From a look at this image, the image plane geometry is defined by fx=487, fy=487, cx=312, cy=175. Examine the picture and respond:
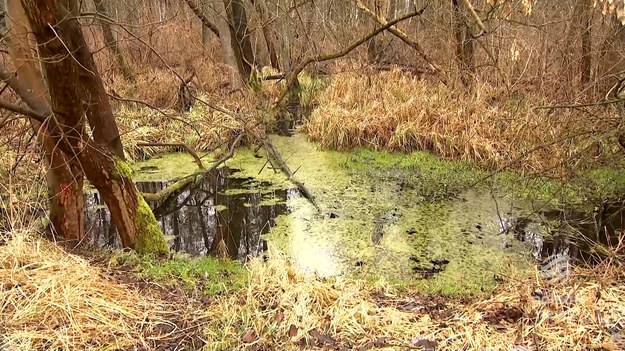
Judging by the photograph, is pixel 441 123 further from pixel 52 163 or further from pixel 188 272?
pixel 52 163

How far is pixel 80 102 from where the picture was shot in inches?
133

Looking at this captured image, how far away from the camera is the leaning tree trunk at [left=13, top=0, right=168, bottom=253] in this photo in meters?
3.00

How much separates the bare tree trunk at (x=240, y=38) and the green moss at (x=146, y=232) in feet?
18.7

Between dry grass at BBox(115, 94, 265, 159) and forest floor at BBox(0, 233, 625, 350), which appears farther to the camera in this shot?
dry grass at BBox(115, 94, 265, 159)

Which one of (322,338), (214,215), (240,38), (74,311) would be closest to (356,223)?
(214,215)

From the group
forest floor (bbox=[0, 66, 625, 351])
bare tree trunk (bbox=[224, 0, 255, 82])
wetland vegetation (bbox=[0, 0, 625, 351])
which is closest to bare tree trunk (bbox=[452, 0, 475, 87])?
wetland vegetation (bbox=[0, 0, 625, 351])

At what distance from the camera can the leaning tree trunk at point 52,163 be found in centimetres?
348

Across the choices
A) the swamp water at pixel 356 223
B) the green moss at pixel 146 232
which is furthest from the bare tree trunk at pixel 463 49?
the green moss at pixel 146 232

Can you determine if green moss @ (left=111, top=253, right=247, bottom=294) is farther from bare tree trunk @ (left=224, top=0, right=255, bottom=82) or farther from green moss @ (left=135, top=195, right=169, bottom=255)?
bare tree trunk @ (left=224, top=0, right=255, bottom=82)

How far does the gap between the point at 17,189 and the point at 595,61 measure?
7.47m

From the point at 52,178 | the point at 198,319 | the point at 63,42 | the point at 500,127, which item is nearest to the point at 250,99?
the point at 500,127

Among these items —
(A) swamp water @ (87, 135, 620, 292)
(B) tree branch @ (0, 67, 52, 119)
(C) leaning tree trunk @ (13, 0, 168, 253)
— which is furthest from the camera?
(A) swamp water @ (87, 135, 620, 292)

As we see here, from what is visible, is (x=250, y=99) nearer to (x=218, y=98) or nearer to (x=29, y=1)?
(x=218, y=98)

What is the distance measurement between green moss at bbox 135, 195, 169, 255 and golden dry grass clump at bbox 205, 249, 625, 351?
1.34 meters
